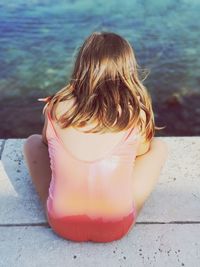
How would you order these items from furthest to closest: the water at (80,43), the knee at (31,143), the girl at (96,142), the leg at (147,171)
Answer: the water at (80,43) < the knee at (31,143) < the leg at (147,171) < the girl at (96,142)

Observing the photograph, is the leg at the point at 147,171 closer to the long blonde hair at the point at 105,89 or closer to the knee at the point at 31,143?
the long blonde hair at the point at 105,89

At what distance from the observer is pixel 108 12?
587cm

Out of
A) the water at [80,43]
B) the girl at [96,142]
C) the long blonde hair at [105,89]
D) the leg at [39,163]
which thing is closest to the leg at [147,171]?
the girl at [96,142]

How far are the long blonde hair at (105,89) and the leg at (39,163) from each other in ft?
1.11

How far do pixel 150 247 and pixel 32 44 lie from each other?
10.9 ft

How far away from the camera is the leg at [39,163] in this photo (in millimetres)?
2369

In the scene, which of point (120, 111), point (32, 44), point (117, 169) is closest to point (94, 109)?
point (120, 111)

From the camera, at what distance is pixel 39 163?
242cm

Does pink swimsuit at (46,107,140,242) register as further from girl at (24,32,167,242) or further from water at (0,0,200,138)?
water at (0,0,200,138)

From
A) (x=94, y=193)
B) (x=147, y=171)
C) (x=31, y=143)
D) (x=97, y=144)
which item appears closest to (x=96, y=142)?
(x=97, y=144)

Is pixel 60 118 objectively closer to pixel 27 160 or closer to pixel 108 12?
pixel 27 160

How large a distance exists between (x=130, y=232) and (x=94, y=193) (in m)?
0.27

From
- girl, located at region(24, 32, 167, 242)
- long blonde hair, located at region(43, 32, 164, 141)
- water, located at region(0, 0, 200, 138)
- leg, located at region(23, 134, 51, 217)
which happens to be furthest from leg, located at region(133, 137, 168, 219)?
water, located at region(0, 0, 200, 138)

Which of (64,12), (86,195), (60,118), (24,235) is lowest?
(64,12)
